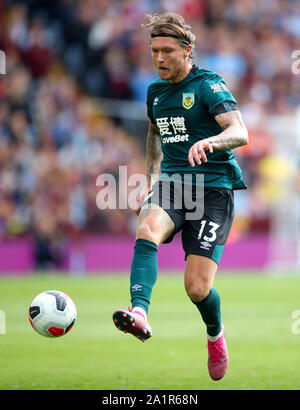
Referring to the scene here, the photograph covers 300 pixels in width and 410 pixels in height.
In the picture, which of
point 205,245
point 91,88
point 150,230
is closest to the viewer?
point 150,230

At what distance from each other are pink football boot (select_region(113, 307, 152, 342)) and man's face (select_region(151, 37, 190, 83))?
1.92m

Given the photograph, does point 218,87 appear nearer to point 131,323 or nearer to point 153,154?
point 153,154

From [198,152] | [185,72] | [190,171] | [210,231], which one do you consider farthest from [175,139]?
[198,152]

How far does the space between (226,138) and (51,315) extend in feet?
6.23

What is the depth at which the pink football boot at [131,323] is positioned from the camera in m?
5.20

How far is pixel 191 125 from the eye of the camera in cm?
632

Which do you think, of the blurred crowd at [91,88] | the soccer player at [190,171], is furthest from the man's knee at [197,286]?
the blurred crowd at [91,88]

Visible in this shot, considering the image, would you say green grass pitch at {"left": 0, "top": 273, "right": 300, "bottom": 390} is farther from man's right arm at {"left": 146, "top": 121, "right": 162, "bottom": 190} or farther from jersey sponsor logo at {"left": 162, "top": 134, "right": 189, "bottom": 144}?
jersey sponsor logo at {"left": 162, "top": 134, "right": 189, "bottom": 144}

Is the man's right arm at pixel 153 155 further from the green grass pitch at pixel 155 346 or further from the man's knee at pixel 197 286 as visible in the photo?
the green grass pitch at pixel 155 346

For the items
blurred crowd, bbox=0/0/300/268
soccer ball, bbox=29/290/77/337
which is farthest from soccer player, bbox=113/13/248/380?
blurred crowd, bbox=0/0/300/268

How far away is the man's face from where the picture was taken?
20.0ft

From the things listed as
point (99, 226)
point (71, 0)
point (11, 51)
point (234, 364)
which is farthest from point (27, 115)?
point (234, 364)

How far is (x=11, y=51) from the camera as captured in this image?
→ 18812 millimetres

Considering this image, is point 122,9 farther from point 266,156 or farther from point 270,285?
point 270,285
